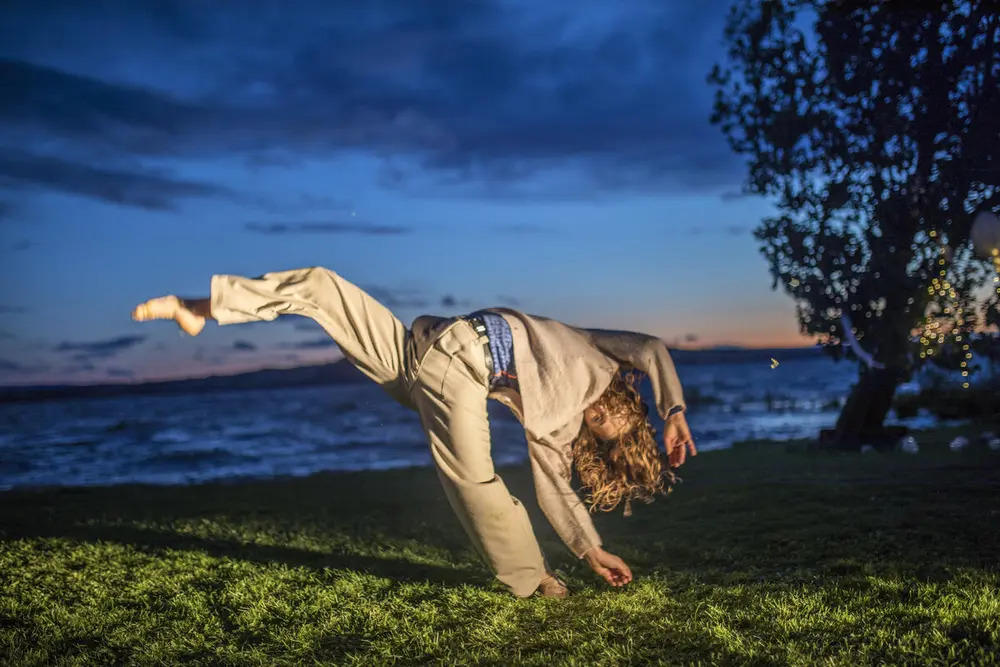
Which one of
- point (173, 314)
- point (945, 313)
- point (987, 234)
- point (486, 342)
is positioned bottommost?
point (486, 342)

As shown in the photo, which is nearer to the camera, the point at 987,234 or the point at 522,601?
the point at 522,601

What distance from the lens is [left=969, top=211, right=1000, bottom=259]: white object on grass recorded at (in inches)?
330

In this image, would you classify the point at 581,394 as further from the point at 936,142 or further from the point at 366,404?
the point at 366,404

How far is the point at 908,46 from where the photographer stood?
10.2m

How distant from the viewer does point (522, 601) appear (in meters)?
4.12

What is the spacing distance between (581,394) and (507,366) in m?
0.40

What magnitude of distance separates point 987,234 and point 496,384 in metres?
6.84

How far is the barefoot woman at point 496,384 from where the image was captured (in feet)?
12.7

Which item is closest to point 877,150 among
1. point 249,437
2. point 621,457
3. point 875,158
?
point 875,158

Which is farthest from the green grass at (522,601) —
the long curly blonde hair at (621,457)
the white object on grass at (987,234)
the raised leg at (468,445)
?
the white object on grass at (987,234)

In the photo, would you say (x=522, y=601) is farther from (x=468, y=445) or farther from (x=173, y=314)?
(x=173, y=314)

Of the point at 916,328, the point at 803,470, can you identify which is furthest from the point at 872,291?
the point at 803,470

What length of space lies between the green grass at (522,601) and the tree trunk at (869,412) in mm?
3976

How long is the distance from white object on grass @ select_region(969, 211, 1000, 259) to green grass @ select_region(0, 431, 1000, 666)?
2358 millimetres
